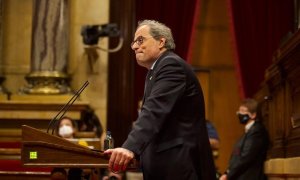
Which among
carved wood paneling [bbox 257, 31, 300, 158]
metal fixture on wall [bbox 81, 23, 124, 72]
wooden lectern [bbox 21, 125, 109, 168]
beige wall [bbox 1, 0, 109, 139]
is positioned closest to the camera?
wooden lectern [bbox 21, 125, 109, 168]

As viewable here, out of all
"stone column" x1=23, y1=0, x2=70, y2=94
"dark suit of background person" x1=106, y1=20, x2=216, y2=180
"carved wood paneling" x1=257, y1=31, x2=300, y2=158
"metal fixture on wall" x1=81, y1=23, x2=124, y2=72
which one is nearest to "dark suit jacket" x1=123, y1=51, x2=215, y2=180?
"dark suit of background person" x1=106, y1=20, x2=216, y2=180

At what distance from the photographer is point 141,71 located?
9234 millimetres

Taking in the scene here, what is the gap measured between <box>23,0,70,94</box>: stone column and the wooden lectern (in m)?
5.28

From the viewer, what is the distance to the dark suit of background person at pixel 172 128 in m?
3.18

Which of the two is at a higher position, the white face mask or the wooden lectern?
the wooden lectern

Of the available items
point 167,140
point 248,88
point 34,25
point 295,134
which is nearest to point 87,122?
point 34,25

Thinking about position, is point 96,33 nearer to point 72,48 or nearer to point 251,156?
point 72,48

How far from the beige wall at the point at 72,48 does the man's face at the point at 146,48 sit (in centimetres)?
542

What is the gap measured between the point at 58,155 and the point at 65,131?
3.88 meters

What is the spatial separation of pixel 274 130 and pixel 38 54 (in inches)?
128

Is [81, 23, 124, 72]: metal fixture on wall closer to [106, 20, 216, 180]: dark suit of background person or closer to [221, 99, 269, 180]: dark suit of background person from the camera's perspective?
[221, 99, 269, 180]: dark suit of background person

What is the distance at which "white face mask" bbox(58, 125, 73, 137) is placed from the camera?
7008 mm

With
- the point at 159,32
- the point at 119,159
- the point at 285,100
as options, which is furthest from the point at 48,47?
the point at 119,159

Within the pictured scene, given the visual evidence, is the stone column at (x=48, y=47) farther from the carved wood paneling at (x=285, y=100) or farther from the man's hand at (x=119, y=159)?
the man's hand at (x=119, y=159)
